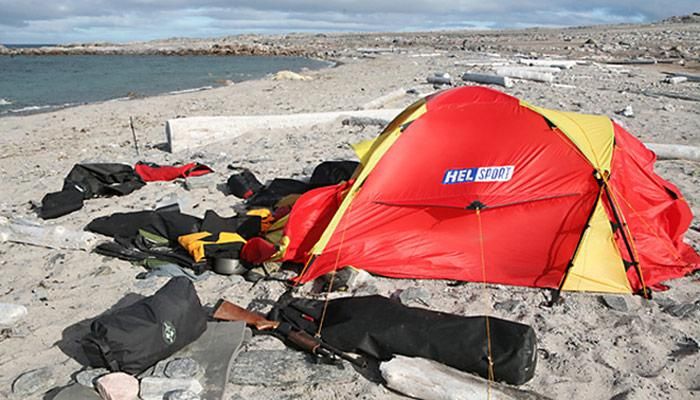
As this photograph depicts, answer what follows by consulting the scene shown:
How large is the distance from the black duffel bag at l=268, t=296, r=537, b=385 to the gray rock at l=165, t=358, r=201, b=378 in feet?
2.69

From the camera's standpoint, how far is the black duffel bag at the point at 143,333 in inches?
130

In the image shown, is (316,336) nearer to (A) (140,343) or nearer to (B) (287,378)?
(B) (287,378)

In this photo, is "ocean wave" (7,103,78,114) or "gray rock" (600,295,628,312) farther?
"ocean wave" (7,103,78,114)

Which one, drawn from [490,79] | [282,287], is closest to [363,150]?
[282,287]

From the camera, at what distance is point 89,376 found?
333 cm

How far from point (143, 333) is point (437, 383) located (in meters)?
1.91

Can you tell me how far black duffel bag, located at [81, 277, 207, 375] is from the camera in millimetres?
3299

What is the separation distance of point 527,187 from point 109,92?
25264 millimetres

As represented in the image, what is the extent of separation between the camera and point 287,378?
3.47 metres

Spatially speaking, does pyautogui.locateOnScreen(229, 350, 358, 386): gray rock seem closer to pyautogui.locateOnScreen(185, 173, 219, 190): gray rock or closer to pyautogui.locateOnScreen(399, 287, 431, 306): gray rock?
pyautogui.locateOnScreen(399, 287, 431, 306): gray rock

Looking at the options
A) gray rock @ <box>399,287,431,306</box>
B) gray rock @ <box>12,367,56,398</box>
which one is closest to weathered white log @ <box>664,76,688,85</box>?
gray rock @ <box>399,287,431,306</box>

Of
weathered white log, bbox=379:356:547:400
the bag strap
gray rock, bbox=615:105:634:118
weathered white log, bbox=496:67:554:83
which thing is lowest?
weathered white log, bbox=379:356:547:400

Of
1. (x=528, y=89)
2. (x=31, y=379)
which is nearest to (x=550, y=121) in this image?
(x=31, y=379)

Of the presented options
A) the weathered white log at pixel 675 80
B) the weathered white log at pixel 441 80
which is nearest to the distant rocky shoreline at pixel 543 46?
the weathered white log at pixel 675 80
